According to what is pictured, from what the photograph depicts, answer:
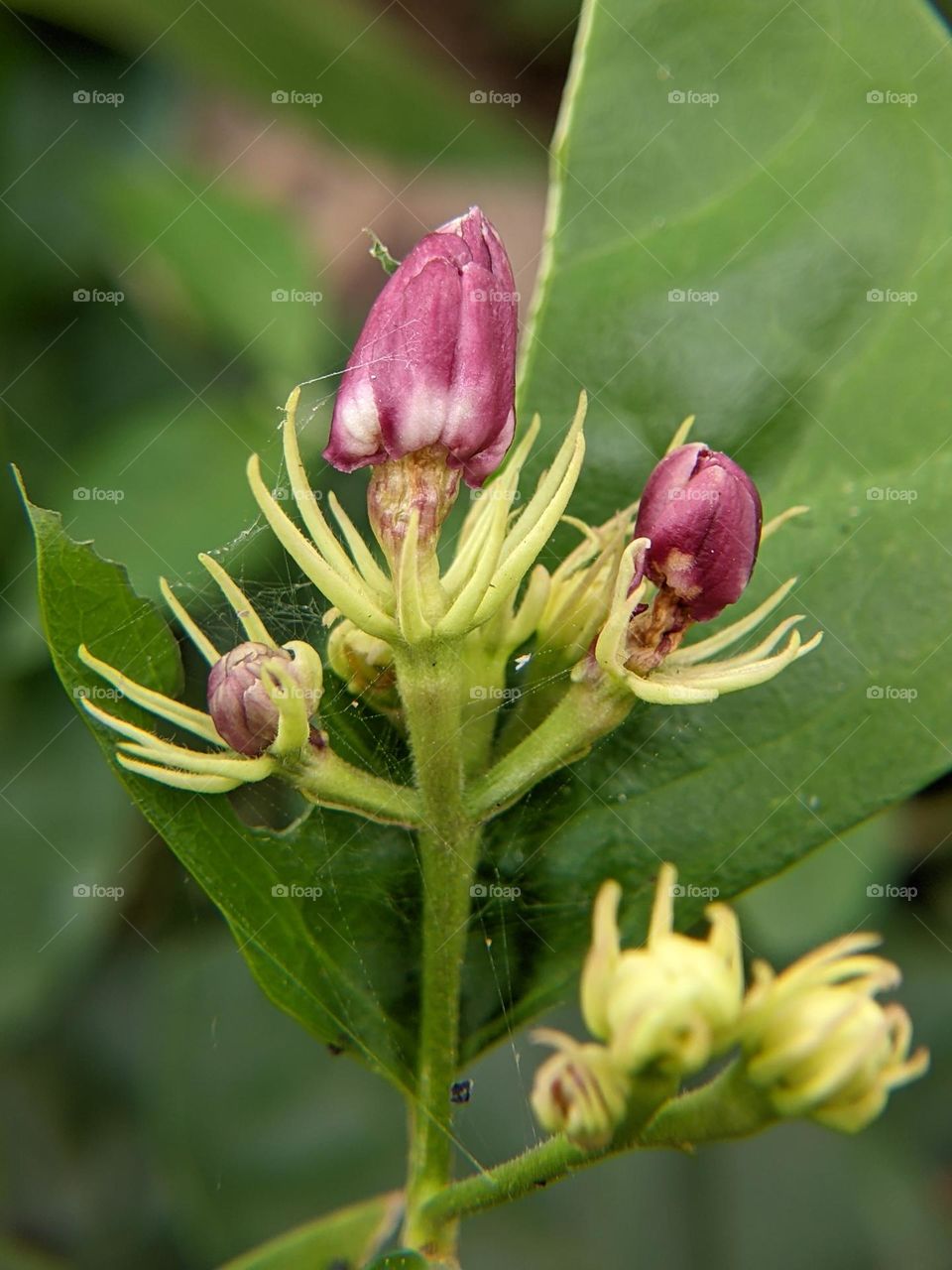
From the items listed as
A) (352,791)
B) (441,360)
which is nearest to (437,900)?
(352,791)

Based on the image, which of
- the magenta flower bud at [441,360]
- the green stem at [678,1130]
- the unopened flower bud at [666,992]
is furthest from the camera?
the magenta flower bud at [441,360]

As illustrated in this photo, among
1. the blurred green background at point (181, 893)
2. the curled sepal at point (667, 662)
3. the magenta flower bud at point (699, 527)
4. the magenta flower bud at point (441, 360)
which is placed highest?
the magenta flower bud at point (441, 360)

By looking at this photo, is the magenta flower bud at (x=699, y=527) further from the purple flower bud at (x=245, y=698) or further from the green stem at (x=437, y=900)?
the purple flower bud at (x=245, y=698)

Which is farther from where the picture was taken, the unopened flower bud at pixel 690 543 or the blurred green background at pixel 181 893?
the blurred green background at pixel 181 893

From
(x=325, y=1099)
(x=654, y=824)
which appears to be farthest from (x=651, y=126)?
(x=325, y=1099)

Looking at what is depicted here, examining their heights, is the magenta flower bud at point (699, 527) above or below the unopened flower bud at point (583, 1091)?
above

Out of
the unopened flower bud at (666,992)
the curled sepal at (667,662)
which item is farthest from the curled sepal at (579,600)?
the unopened flower bud at (666,992)

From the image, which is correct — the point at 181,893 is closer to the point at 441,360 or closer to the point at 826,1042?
the point at 441,360
